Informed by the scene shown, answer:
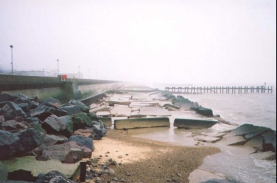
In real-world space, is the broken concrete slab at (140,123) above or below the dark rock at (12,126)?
below

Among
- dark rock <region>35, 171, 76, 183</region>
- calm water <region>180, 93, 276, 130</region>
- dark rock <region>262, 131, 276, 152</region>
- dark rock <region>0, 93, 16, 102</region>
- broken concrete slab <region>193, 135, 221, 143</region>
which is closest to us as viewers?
dark rock <region>35, 171, 76, 183</region>

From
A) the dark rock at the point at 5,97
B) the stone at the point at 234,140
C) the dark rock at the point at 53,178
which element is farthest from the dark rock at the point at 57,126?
the stone at the point at 234,140

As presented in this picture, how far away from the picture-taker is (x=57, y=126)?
4.81 metres

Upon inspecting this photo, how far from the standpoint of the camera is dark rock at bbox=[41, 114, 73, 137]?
15.5 ft

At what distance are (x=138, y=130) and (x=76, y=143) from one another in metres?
4.47

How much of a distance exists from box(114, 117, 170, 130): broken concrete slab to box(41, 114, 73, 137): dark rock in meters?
3.56

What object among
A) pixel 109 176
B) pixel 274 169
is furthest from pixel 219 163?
pixel 109 176

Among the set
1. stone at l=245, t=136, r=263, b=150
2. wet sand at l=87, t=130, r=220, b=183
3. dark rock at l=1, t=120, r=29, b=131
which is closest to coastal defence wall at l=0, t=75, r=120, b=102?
dark rock at l=1, t=120, r=29, b=131

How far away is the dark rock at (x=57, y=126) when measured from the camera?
186 inches

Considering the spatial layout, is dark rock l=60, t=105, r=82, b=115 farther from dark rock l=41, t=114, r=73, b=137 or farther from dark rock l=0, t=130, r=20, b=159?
dark rock l=0, t=130, r=20, b=159

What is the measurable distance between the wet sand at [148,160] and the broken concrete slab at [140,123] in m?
2.10

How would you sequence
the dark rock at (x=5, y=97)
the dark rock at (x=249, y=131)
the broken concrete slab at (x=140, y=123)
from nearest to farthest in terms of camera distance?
1. the dark rock at (x=5, y=97)
2. the dark rock at (x=249, y=131)
3. the broken concrete slab at (x=140, y=123)

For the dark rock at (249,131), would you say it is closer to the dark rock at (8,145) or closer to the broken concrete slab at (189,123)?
the broken concrete slab at (189,123)

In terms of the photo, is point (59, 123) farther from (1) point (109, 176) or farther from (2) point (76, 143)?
(1) point (109, 176)
